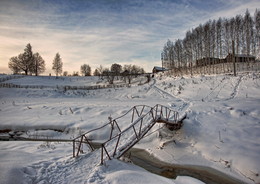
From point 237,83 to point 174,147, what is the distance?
1688cm

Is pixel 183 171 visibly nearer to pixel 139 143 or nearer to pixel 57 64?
pixel 139 143

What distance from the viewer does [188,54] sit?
151ft

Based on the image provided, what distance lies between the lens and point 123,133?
10133 millimetres

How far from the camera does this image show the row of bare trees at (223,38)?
3472 centimetres

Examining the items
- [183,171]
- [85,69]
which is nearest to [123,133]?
[183,171]

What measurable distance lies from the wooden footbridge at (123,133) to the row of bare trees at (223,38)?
3141 cm

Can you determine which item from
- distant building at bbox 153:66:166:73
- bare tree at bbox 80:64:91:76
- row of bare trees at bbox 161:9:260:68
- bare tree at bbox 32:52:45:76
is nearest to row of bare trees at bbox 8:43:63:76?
bare tree at bbox 32:52:45:76

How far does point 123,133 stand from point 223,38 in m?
38.4

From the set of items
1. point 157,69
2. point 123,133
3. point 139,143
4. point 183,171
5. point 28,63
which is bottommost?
point 183,171

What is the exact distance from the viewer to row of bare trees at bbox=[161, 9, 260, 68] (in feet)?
114

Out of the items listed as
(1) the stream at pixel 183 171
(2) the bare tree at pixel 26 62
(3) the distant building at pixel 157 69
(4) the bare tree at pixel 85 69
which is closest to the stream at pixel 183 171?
(1) the stream at pixel 183 171

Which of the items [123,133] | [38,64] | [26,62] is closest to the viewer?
[123,133]

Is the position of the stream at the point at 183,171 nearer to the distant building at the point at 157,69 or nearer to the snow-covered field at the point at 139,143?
the snow-covered field at the point at 139,143

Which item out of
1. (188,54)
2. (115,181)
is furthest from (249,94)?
(188,54)
